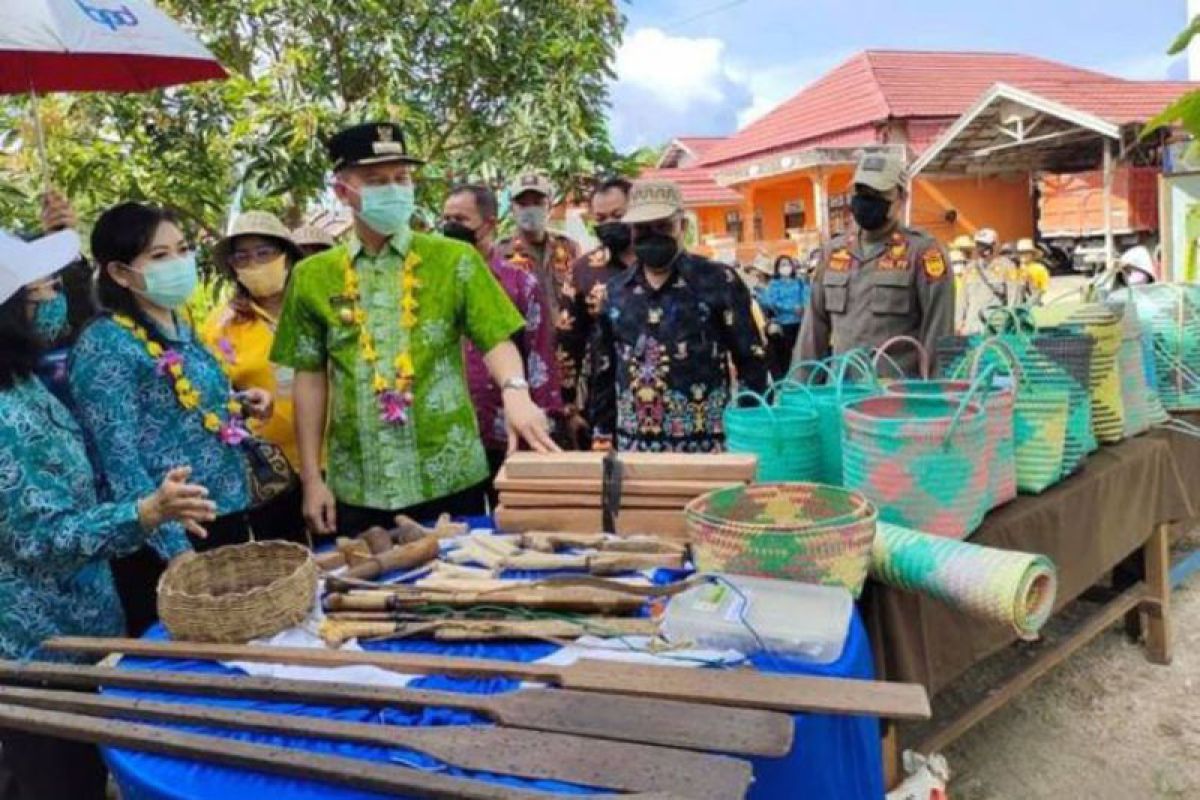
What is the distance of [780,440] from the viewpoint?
227 centimetres

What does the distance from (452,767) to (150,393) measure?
1402 mm

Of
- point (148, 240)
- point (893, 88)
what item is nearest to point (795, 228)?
point (893, 88)

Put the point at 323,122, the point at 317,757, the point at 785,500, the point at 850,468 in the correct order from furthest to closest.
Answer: the point at 323,122 < the point at 850,468 < the point at 785,500 < the point at 317,757

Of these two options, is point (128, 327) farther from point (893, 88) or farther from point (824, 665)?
point (893, 88)

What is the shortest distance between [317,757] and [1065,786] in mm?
2487

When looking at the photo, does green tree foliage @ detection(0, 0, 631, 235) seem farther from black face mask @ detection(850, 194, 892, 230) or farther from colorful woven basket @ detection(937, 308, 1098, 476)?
colorful woven basket @ detection(937, 308, 1098, 476)

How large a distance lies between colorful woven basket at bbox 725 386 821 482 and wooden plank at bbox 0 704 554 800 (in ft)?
4.16

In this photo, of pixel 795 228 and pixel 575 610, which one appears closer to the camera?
pixel 575 610

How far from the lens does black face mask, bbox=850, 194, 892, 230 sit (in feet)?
11.3

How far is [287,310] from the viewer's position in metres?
2.52

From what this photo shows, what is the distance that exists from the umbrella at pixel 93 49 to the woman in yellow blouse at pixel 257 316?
64 cm

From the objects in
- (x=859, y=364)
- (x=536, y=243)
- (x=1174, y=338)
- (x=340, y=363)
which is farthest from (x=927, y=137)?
(x=340, y=363)

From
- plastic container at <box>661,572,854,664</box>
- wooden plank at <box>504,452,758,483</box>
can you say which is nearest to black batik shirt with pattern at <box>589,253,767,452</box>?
wooden plank at <box>504,452,758,483</box>

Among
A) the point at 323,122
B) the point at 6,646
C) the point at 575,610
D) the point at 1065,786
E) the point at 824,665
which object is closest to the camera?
the point at 824,665
